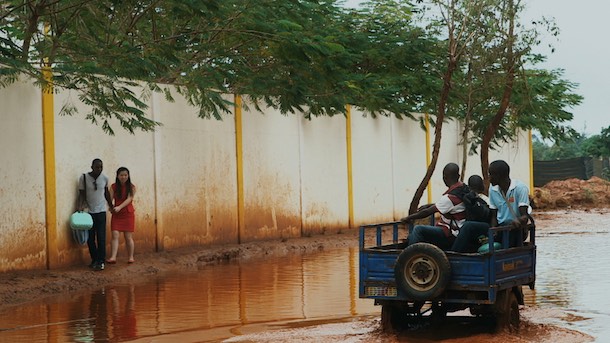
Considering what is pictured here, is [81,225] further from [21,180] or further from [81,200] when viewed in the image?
[21,180]

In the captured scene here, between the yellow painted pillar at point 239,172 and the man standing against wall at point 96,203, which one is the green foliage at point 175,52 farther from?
the man standing against wall at point 96,203

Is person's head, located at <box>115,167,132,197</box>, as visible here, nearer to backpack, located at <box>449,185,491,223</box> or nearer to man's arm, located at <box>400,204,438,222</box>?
man's arm, located at <box>400,204,438,222</box>

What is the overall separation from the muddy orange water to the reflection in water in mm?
12

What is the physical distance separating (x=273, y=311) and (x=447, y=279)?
10.0 feet

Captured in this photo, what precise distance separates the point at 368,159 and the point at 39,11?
13.3 metres

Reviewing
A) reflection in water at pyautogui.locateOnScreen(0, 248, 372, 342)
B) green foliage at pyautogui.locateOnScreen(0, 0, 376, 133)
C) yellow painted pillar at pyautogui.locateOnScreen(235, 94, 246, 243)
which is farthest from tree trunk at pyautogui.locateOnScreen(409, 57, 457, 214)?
reflection in water at pyautogui.locateOnScreen(0, 248, 372, 342)

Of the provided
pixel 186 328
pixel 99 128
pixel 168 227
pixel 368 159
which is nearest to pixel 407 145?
pixel 368 159

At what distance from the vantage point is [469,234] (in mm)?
10148

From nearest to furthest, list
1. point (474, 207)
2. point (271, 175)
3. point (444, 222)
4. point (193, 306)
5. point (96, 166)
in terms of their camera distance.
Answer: point (474, 207) < point (444, 222) < point (193, 306) < point (96, 166) < point (271, 175)

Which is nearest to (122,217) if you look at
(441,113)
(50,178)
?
(50,178)

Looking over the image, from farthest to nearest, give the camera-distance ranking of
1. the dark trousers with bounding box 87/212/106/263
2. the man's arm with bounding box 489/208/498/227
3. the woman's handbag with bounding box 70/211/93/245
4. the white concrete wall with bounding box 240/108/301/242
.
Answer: the white concrete wall with bounding box 240/108/301/242
the dark trousers with bounding box 87/212/106/263
the woman's handbag with bounding box 70/211/93/245
the man's arm with bounding box 489/208/498/227

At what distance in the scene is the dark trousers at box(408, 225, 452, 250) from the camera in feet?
33.9

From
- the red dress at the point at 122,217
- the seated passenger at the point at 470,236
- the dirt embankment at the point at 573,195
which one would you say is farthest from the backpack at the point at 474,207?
the dirt embankment at the point at 573,195

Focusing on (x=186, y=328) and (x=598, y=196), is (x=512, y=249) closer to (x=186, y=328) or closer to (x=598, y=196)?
(x=186, y=328)
